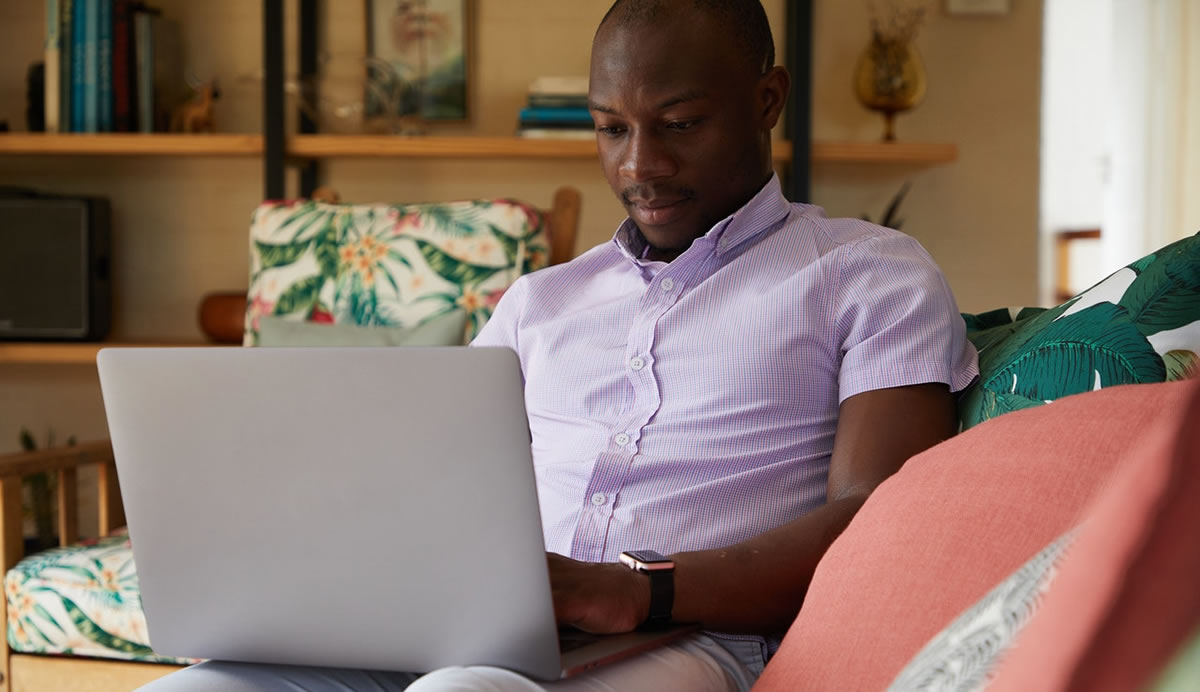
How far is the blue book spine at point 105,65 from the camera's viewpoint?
2.61 metres

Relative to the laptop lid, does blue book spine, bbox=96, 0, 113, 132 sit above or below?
above

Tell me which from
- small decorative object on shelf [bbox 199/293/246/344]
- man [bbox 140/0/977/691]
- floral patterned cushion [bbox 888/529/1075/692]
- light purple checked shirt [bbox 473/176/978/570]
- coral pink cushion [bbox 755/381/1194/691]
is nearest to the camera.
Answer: floral patterned cushion [bbox 888/529/1075/692]

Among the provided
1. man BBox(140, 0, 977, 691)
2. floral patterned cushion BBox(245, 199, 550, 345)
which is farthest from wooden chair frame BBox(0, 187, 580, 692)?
man BBox(140, 0, 977, 691)

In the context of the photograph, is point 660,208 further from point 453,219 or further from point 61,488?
point 61,488

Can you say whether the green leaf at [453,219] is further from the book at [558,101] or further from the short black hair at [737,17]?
the short black hair at [737,17]

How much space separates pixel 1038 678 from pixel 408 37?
9.26 feet

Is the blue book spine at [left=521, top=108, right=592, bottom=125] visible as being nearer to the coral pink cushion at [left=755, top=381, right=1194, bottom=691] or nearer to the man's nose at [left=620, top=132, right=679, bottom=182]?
the man's nose at [left=620, top=132, right=679, bottom=182]

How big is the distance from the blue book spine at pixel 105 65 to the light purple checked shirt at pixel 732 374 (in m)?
1.89

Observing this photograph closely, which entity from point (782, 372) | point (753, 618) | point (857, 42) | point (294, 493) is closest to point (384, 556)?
point (294, 493)

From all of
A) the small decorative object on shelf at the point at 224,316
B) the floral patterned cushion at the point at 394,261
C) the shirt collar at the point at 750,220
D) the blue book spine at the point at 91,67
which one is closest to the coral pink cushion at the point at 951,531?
the shirt collar at the point at 750,220

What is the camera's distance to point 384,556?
75 centimetres

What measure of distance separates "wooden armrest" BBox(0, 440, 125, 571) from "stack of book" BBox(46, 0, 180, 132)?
3.32 ft

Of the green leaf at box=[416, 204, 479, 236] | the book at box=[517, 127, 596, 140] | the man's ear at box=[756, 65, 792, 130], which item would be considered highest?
the book at box=[517, 127, 596, 140]

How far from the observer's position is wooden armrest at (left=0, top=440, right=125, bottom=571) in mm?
1760
